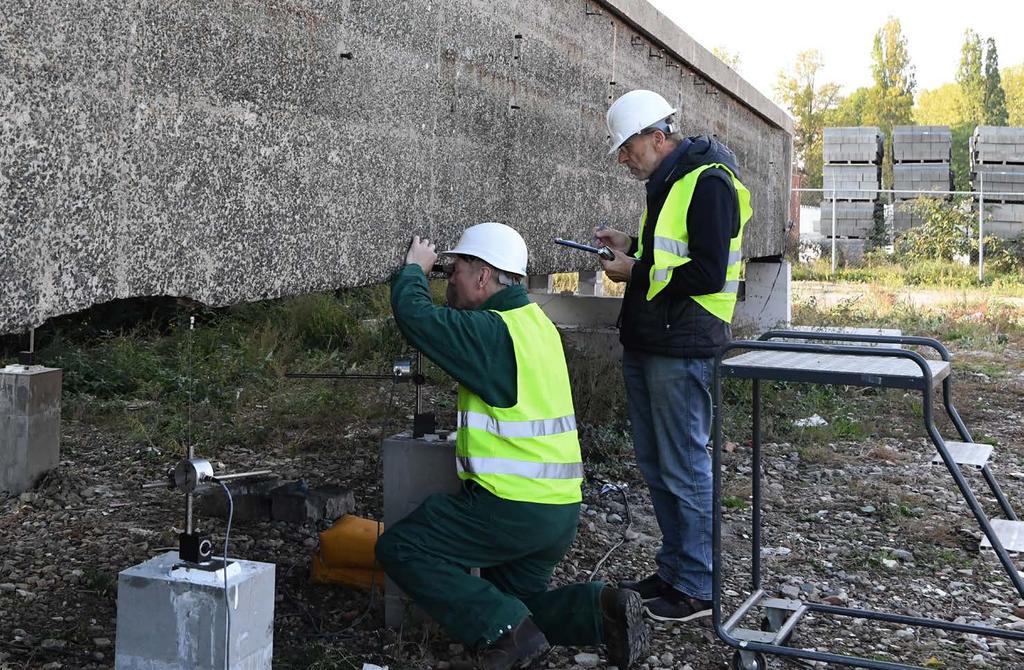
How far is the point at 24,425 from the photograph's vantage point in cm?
594

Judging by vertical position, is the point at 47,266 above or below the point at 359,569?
above

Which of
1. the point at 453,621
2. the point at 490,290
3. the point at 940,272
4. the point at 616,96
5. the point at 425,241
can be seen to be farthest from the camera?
the point at 940,272

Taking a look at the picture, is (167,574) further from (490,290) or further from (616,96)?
(616,96)

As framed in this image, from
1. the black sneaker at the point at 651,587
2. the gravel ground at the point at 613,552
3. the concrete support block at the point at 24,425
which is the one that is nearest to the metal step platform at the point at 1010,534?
the gravel ground at the point at 613,552

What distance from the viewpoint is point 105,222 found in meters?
2.76

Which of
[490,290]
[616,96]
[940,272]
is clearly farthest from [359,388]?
[940,272]

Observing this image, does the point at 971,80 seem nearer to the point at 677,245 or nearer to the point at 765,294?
the point at 765,294

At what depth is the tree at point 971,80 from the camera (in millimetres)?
49906

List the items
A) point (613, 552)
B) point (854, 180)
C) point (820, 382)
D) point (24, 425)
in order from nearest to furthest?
point (820, 382) → point (613, 552) → point (24, 425) → point (854, 180)

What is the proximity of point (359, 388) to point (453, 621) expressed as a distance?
5215mm

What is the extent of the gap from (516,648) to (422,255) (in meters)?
1.48

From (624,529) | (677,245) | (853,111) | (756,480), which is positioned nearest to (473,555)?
(756,480)

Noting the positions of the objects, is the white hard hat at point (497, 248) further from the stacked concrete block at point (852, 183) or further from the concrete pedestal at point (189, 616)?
the stacked concrete block at point (852, 183)

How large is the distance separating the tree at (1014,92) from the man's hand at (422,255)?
5735 centimetres
